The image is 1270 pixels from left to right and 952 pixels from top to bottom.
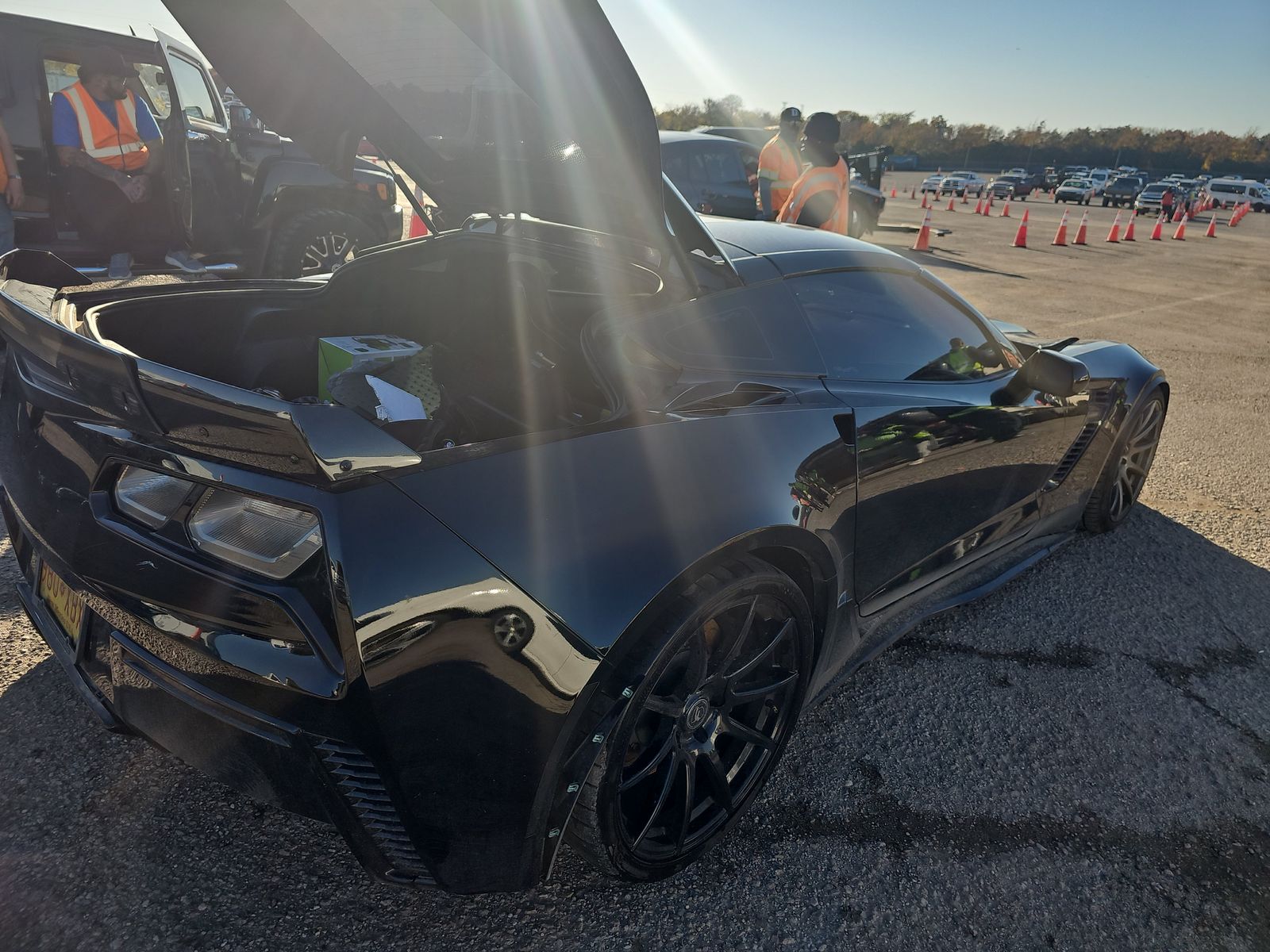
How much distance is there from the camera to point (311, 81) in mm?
2432

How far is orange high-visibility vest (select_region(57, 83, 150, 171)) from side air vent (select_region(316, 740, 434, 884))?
6303 mm

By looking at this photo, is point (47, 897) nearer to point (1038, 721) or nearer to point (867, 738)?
point (867, 738)

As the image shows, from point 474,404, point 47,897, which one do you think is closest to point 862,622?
point 474,404

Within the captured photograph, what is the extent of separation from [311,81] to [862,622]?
7.66 ft

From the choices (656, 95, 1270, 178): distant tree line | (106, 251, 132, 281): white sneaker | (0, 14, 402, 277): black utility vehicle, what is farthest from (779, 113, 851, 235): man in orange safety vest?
(656, 95, 1270, 178): distant tree line

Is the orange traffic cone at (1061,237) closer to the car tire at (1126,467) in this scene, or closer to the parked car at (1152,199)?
the car tire at (1126,467)

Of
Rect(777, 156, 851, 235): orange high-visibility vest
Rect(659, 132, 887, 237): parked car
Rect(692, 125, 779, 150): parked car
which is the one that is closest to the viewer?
Rect(777, 156, 851, 235): orange high-visibility vest

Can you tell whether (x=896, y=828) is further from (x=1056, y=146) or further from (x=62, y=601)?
(x=1056, y=146)

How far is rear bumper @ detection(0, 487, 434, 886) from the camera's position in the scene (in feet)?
4.42

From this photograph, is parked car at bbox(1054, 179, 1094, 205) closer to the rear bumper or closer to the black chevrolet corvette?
the black chevrolet corvette

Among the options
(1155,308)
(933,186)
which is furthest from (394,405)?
(933,186)

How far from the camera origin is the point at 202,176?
21.5 ft

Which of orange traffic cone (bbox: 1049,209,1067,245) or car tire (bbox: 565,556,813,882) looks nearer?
car tire (bbox: 565,556,813,882)

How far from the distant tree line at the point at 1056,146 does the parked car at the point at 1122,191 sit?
35.6 m
